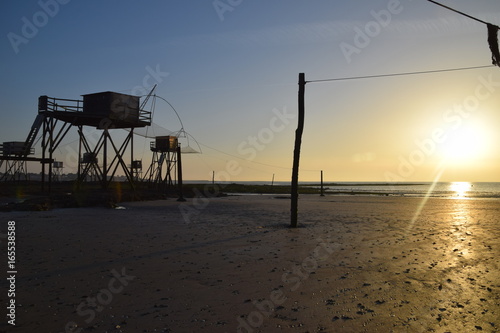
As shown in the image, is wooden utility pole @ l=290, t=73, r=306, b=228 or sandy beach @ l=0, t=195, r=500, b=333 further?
wooden utility pole @ l=290, t=73, r=306, b=228

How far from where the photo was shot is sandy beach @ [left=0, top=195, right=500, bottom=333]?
16.8 ft

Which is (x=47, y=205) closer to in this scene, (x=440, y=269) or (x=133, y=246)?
(x=133, y=246)

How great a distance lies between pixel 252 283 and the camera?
693 centimetres

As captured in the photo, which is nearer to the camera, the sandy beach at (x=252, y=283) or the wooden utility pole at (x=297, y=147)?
the sandy beach at (x=252, y=283)

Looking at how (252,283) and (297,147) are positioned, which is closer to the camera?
(252,283)

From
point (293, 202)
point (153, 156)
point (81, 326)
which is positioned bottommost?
point (81, 326)

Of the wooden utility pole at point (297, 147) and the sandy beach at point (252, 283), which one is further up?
the wooden utility pole at point (297, 147)

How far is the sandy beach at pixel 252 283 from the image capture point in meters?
5.12

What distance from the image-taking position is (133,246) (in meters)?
10.4

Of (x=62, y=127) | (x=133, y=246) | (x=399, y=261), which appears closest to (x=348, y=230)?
(x=399, y=261)

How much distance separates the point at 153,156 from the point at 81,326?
53.0 m

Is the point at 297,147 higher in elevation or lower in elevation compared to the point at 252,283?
higher

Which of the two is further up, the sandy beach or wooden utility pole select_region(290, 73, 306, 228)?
wooden utility pole select_region(290, 73, 306, 228)

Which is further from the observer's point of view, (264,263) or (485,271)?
(264,263)
